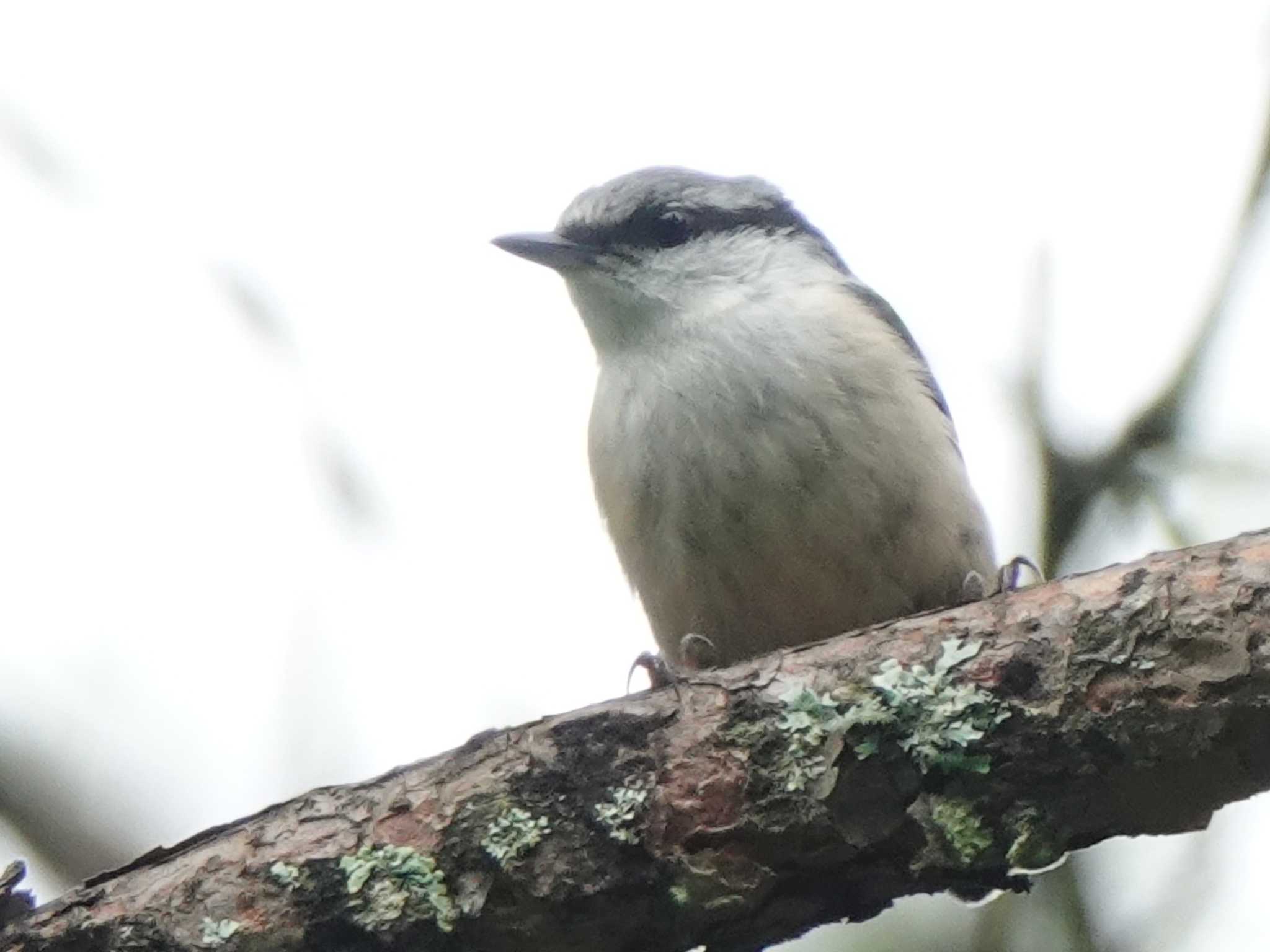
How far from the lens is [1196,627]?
81.0 inches

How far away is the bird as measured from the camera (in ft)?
9.97

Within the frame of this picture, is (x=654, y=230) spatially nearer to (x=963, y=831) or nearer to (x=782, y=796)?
(x=782, y=796)

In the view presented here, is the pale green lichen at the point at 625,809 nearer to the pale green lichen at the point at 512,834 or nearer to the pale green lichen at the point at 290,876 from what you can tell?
the pale green lichen at the point at 512,834

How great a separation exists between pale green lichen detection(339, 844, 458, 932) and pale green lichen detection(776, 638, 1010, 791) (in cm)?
55

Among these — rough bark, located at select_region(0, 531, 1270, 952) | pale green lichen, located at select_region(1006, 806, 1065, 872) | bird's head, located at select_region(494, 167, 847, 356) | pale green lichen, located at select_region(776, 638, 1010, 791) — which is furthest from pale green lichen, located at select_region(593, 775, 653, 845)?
bird's head, located at select_region(494, 167, 847, 356)

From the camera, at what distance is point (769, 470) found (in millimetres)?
3057

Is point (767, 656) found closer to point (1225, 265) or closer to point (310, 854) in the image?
point (310, 854)

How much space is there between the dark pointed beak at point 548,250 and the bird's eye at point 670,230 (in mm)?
181

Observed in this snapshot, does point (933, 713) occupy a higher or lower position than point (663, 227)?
lower

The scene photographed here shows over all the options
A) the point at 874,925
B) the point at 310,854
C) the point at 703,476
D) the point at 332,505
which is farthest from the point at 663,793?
the point at 332,505

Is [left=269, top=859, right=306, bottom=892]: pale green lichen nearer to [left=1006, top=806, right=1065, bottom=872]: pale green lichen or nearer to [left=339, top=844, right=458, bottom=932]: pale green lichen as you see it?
[left=339, top=844, right=458, bottom=932]: pale green lichen

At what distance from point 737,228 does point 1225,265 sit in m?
1.25

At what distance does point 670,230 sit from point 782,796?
6.56 ft

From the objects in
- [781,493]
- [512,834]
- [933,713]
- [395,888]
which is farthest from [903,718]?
[781,493]
